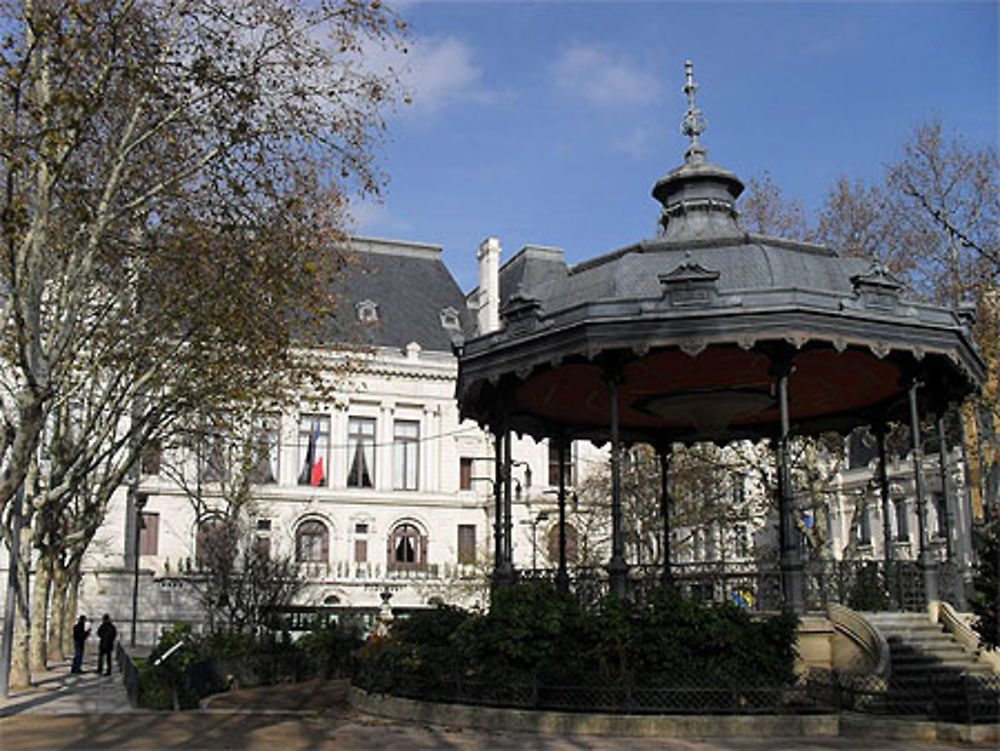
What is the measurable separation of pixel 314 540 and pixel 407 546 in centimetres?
583

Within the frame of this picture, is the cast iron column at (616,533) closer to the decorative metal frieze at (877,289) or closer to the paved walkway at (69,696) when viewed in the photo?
the decorative metal frieze at (877,289)

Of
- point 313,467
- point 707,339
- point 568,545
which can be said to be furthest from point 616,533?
point 313,467

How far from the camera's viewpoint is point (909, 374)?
61.7 feet

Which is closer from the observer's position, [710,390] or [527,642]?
[527,642]

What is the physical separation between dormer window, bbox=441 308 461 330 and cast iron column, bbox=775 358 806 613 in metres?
54.8

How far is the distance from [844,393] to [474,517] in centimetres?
4708

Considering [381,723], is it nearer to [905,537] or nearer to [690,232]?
[690,232]

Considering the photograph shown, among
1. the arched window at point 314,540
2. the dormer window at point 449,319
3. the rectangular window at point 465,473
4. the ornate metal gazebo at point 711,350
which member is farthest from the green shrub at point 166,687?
the dormer window at point 449,319

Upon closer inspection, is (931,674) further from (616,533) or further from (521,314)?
(521,314)

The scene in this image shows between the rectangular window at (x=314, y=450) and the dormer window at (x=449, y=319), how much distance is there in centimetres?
1116

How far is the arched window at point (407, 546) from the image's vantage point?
6475 cm

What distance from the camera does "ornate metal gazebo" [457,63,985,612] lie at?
16.3 meters

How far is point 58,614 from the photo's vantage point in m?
35.9

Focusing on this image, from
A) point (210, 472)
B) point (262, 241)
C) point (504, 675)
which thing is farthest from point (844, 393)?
point (210, 472)
